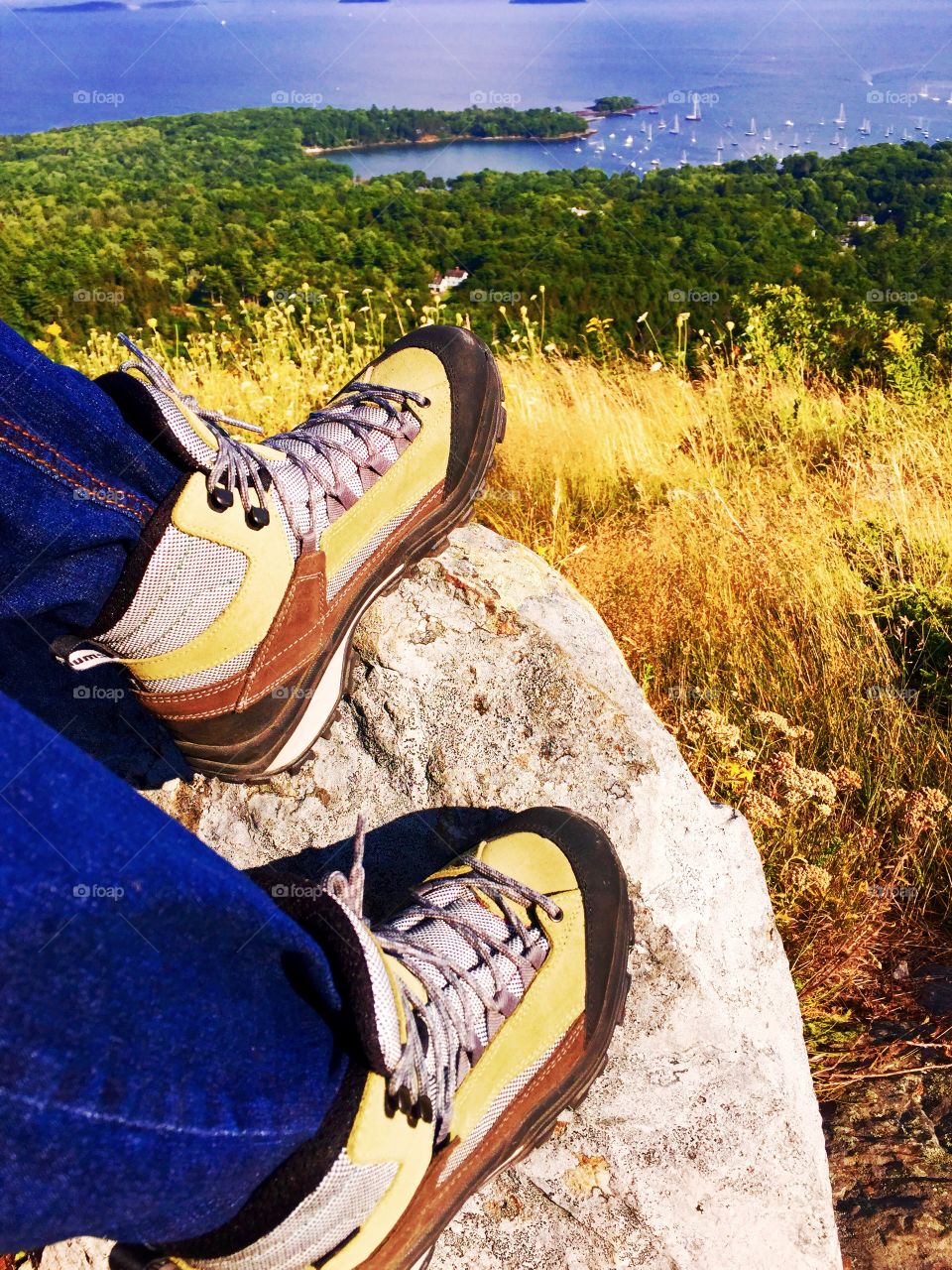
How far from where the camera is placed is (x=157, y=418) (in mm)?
1612

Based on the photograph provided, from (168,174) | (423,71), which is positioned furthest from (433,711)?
(423,71)

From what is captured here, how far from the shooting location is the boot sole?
196 cm

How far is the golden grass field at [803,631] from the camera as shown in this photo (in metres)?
2.60

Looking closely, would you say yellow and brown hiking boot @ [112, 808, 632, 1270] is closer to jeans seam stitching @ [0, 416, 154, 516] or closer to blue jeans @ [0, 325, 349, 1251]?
blue jeans @ [0, 325, 349, 1251]

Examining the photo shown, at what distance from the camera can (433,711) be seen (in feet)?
7.22

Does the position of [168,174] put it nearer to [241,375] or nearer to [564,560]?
[241,375]

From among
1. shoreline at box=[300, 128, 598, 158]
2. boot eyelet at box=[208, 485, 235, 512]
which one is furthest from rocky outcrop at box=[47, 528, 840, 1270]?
shoreline at box=[300, 128, 598, 158]

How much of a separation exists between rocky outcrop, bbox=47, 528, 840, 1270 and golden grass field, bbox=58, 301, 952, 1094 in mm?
482

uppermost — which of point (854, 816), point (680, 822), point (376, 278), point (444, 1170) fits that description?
point (376, 278)

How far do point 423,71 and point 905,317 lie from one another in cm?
5054

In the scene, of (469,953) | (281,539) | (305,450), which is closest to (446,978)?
(469,953)

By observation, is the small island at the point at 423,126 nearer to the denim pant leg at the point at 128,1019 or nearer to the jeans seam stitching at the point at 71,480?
the jeans seam stitching at the point at 71,480

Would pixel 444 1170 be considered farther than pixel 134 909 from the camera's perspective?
Yes

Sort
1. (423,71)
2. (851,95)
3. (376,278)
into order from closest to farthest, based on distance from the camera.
A: (376,278), (851,95), (423,71)
